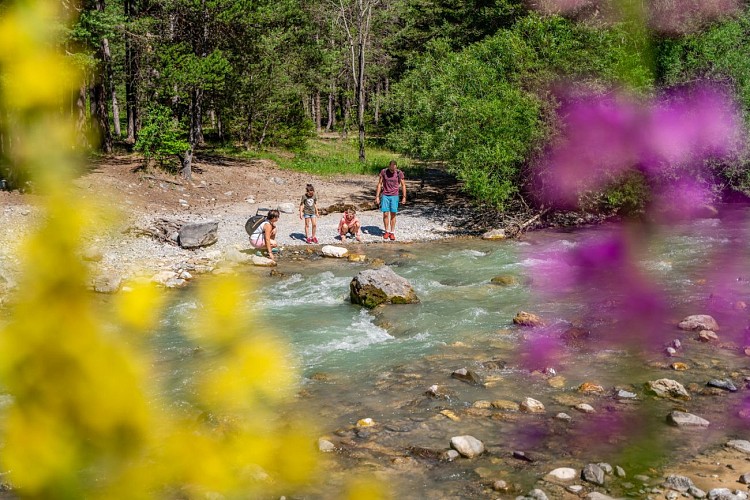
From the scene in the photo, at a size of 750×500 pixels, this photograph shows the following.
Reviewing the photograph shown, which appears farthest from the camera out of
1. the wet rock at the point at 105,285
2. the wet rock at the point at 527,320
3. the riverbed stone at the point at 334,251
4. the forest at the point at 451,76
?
the forest at the point at 451,76

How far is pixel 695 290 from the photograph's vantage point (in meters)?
12.9

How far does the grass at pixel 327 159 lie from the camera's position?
31.3m

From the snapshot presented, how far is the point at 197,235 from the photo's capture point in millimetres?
16938

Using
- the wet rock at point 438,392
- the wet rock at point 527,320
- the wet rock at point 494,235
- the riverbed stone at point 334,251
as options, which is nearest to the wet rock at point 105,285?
the wet rock at point 438,392

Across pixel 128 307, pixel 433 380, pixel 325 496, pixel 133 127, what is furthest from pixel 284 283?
pixel 133 127

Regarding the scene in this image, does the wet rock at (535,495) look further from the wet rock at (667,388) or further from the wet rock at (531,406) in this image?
the wet rock at (667,388)

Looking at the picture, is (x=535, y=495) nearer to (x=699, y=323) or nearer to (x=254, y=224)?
(x=699, y=323)

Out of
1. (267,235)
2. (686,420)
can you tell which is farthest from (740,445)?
(267,235)

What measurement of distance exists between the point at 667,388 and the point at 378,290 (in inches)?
222

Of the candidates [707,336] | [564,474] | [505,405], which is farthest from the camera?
[707,336]

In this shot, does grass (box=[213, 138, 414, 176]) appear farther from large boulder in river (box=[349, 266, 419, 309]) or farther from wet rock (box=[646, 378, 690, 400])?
wet rock (box=[646, 378, 690, 400])

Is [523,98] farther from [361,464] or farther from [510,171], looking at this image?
[361,464]

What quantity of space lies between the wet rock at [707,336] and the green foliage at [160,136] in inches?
734

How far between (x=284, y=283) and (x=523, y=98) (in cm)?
1059
